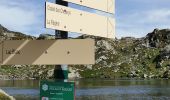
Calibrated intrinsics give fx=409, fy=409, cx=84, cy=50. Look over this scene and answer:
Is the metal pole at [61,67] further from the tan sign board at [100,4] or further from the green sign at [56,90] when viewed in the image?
the green sign at [56,90]

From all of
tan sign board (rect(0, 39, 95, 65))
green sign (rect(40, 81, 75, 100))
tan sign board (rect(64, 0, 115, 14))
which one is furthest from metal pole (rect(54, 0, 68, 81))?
green sign (rect(40, 81, 75, 100))

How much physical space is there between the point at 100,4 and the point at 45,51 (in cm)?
215

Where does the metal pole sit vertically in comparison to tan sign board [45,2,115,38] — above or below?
below

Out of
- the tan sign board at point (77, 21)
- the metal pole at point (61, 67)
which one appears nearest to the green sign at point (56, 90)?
the metal pole at point (61, 67)

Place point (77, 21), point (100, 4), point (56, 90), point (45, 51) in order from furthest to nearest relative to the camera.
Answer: point (100, 4) → point (77, 21) → point (45, 51) → point (56, 90)

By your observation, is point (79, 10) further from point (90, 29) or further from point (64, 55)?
point (64, 55)

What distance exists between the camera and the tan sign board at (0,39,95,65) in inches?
436

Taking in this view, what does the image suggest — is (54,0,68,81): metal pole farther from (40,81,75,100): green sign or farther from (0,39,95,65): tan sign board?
(40,81,75,100): green sign

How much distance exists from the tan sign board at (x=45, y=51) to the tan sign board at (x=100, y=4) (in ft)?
3.66

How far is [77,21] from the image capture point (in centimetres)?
1145

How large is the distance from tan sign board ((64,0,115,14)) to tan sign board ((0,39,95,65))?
111 cm

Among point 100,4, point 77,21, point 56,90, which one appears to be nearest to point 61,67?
point 56,90

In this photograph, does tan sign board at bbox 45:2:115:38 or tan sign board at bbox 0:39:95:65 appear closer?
tan sign board at bbox 45:2:115:38

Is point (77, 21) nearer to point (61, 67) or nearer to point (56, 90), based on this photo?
point (61, 67)
